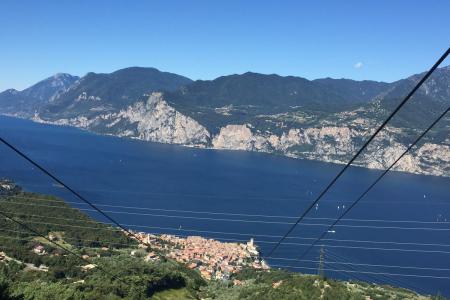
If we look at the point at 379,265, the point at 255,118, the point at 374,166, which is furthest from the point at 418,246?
the point at 255,118

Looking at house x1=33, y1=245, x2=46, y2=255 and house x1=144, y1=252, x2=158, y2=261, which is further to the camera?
house x1=144, y1=252, x2=158, y2=261

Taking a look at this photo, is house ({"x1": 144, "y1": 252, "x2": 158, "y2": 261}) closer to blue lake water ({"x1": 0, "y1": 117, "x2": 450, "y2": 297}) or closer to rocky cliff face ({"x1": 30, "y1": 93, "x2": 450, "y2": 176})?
blue lake water ({"x1": 0, "y1": 117, "x2": 450, "y2": 297})

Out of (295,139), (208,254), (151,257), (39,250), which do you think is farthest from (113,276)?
(295,139)

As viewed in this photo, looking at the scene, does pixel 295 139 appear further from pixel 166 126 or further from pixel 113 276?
pixel 113 276

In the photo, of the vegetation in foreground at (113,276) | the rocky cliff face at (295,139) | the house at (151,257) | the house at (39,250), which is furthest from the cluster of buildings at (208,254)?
the rocky cliff face at (295,139)

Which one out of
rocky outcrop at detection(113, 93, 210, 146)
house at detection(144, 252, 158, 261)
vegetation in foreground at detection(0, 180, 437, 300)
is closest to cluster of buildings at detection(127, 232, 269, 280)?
house at detection(144, 252, 158, 261)

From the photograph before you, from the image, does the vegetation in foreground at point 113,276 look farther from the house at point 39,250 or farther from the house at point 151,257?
the house at point 151,257

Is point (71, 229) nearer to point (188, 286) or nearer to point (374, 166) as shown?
point (188, 286)
